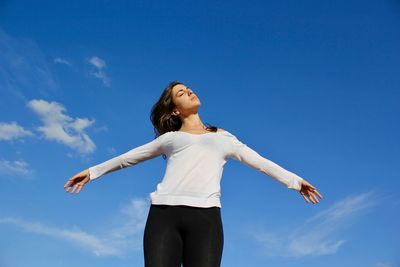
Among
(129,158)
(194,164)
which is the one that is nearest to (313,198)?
(194,164)


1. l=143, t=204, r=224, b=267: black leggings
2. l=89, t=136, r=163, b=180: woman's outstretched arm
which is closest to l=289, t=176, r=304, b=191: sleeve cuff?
l=143, t=204, r=224, b=267: black leggings

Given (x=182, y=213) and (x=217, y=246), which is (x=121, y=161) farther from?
(x=217, y=246)

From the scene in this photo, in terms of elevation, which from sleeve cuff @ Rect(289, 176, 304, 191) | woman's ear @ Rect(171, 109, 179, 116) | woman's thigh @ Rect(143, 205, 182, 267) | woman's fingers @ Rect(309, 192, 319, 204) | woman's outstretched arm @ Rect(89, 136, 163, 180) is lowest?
Result: woman's thigh @ Rect(143, 205, 182, 267)

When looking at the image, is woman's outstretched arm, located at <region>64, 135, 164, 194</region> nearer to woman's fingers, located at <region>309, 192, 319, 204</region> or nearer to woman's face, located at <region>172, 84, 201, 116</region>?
woman's face, located at <region>172, 84, 201, 116</region>

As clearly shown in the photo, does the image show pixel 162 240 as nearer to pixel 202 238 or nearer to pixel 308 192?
pixel 202 238

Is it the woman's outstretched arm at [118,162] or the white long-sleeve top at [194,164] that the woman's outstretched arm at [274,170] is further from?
the woman's outstretched arm at [118,162]

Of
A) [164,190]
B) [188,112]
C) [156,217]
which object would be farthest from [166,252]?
[188,112]

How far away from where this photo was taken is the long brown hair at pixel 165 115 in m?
5.87

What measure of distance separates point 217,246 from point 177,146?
1247 millimetres

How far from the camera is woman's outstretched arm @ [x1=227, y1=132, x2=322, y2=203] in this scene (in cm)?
538

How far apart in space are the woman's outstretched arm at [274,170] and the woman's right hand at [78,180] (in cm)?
177

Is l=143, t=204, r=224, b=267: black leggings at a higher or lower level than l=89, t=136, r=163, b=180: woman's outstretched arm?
lower

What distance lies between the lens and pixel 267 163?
17.7ft

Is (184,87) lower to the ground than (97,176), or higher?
higher
